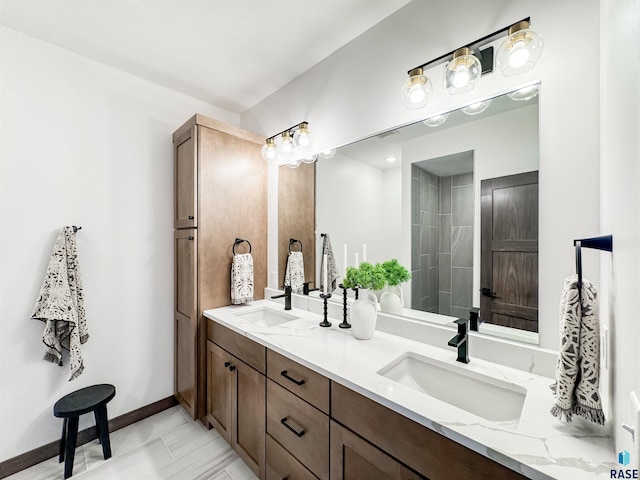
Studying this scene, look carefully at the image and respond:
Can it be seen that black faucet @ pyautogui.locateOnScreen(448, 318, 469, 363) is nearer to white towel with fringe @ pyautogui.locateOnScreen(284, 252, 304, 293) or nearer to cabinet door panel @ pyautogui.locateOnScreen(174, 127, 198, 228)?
white towel with fringe @ pyautogui.locateOnScreen(284, 252, 304, 293)

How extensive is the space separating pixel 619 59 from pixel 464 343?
3.33ft

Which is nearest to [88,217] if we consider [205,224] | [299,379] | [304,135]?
[205,224]

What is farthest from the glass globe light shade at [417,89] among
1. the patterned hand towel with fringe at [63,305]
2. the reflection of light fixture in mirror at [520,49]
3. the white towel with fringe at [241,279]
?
the patterned hand towel with fringe at [63,305]

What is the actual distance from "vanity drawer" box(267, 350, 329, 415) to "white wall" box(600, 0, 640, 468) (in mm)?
858

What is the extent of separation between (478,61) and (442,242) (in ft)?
2.66

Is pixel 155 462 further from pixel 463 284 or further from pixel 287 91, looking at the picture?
pixel 287 91

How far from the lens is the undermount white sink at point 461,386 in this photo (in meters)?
1.03

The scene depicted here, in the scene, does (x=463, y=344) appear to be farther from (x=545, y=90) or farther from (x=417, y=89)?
(x=417, y=89)

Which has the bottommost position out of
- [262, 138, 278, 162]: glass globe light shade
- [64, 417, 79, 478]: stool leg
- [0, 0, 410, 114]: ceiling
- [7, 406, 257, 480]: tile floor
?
[7, 406, 257, 480]: tile floor

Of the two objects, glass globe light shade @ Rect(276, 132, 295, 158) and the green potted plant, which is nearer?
the green potted plant

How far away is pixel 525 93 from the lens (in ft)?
3.83

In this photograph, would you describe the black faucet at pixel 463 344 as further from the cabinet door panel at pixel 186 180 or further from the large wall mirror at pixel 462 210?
the cabinet door panel at pixel 186 180

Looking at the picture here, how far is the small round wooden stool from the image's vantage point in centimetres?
162

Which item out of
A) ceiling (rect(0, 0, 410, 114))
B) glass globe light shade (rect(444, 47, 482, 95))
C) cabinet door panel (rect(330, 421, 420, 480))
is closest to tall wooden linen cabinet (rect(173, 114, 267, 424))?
ceiling (rect(0, 0, 410, 114))
